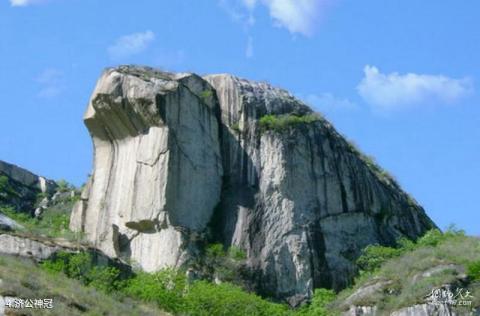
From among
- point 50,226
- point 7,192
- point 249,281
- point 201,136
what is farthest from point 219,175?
point 7,192

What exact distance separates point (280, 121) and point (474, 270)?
501 inches

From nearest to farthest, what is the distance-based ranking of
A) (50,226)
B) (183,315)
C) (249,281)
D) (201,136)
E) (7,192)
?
1. (183,315)
2. (249,281)
3. (201,136)
4. (50,226)
5. (7,192)

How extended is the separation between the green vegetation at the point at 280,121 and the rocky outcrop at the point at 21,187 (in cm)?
1845

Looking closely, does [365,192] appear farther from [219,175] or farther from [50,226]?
[50,226]

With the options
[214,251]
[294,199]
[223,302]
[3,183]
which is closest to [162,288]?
[223,302]

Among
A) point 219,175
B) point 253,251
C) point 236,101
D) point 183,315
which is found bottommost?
point 183,315

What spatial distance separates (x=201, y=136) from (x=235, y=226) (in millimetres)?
4535

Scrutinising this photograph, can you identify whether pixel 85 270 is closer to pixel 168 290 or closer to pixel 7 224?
pixel 168 290

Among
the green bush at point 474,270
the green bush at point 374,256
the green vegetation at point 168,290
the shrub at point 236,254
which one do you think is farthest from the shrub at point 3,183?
the green bush at point 474,270

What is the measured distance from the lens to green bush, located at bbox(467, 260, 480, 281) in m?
47.7

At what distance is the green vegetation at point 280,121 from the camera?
5606cm

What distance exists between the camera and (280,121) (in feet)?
185

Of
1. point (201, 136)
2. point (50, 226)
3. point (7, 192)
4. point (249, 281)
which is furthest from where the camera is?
point (7, 192)

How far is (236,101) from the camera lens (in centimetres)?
5700
